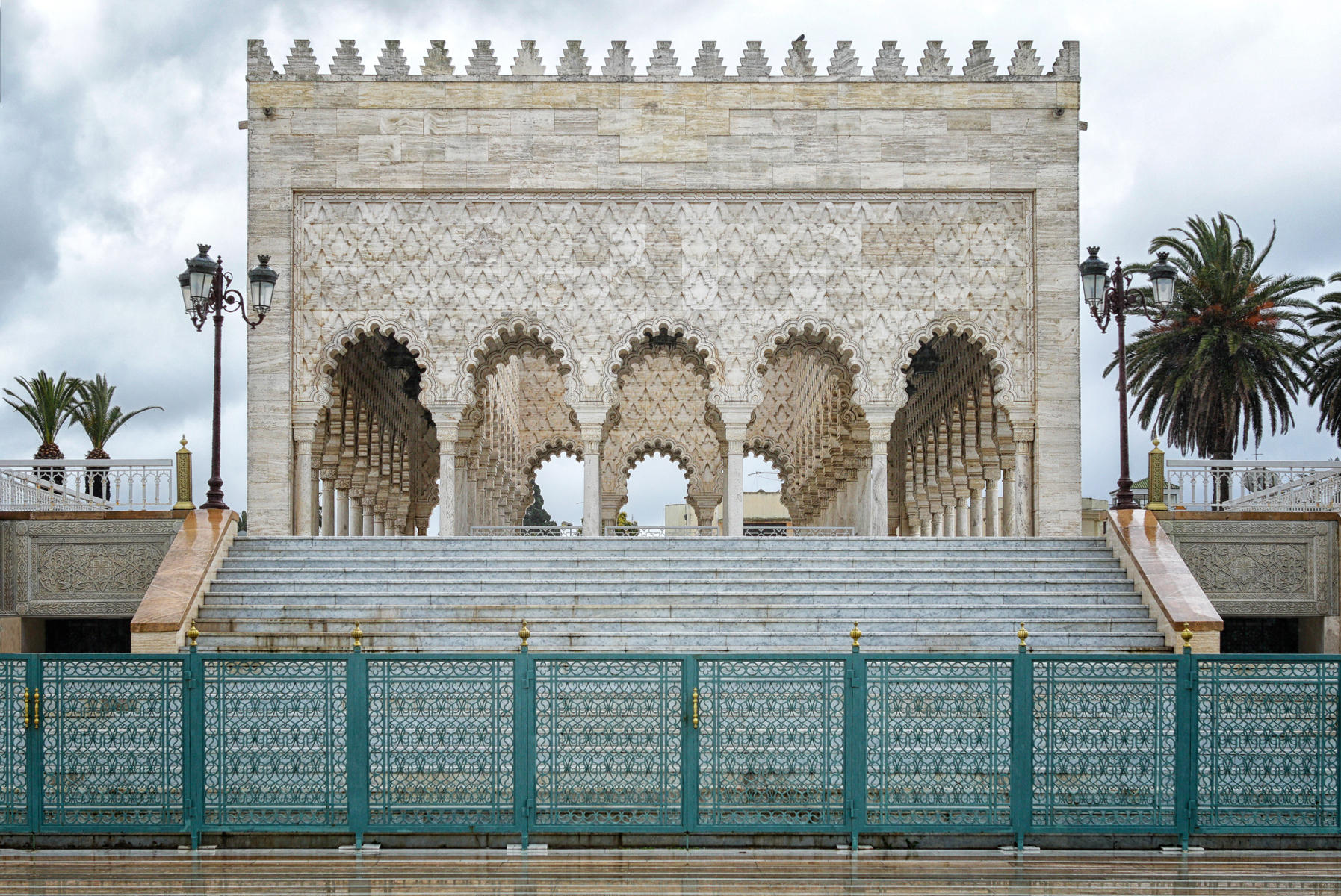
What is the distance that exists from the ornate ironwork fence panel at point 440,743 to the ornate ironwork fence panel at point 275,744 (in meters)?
0.20

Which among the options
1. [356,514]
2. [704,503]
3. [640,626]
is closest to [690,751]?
[640,626]

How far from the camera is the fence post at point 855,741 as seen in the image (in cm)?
680

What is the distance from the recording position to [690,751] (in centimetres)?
682

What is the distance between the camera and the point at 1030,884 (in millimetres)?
6086

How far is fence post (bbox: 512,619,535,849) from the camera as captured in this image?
679cm

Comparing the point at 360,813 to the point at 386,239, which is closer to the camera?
the point at 360,813

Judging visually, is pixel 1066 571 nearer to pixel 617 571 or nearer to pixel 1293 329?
pixel 617 571

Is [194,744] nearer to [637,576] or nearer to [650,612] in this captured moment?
[650,612]

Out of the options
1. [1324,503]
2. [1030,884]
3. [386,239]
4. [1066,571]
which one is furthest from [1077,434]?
[1030,884]

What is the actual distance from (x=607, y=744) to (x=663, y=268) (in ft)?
29.4

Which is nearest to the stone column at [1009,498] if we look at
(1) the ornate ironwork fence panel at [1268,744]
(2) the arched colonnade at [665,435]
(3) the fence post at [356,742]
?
(2) the arched colonnade at [665,435]

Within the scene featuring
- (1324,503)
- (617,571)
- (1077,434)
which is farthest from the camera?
(1077,434)

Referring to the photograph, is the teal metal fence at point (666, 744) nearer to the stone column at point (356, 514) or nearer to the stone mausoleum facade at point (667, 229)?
the stone mausoleum facade at point (667, 229)

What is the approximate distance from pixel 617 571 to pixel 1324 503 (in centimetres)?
631
